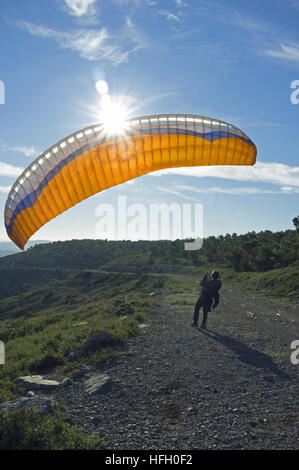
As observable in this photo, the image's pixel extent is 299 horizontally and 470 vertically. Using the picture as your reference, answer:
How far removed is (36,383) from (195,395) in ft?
12.5

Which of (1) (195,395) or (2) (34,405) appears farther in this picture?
(1) (195,395)

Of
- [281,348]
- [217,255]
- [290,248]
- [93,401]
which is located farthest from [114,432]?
[217,255]

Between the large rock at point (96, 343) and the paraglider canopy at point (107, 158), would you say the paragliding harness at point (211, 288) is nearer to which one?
the large rock at point (96, 343)

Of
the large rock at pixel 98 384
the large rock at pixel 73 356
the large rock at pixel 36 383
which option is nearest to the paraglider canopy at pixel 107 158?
the large rock at pixel 73 356

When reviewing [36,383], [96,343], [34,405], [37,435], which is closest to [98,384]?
[36,383]

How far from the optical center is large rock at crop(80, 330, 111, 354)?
10406mm

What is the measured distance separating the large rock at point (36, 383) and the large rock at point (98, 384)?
769 millimetres

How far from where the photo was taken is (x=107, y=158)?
38.3ft

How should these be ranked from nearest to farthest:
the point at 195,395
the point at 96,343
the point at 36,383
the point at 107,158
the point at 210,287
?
the point at 195,395
the point at 36,383
the point at 96,343
the point at 107,158
the point at 210,287

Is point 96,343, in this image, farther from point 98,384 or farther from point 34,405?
point 34,405

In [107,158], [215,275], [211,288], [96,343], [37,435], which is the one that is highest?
[107,158]

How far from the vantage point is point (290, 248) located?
43.0m

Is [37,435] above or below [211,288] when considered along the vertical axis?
below
